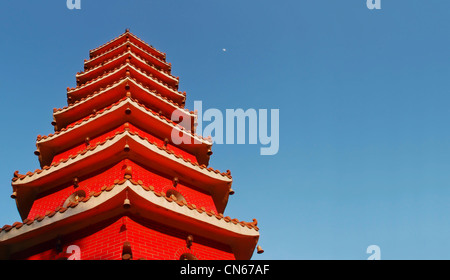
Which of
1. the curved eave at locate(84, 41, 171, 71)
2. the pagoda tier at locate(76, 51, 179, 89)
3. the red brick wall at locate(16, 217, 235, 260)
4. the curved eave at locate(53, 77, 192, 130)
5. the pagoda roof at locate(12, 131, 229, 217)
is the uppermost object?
the curved eave at locate(84, 41, 171, 71)

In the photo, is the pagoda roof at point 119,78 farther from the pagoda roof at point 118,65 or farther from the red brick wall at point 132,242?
the red brick wall at point 132,242

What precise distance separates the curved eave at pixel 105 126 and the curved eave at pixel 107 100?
1612 millimetres

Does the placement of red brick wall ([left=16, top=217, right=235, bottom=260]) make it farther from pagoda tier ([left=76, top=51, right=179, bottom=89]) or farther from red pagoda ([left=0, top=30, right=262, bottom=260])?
pagoda tier ([left=76, top=51, right=179, bottom=89])

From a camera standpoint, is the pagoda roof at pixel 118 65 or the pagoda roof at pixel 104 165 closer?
the pagoda roof at pixel 104 165

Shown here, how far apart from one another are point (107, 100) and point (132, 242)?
8153mm

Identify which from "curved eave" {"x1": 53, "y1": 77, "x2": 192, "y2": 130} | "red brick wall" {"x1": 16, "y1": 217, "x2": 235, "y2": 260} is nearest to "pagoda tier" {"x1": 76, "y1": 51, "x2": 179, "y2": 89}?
"curved eave" {"x1": 53, "y1": 77, "x2": 192, "y2": 130}

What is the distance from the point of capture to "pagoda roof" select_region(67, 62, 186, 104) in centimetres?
1670

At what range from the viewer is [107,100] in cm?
1577

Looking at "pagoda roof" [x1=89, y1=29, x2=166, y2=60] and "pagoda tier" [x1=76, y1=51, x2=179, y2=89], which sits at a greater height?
"pagoda roof" [x1=89, y1=29, x2=166, y2=60]

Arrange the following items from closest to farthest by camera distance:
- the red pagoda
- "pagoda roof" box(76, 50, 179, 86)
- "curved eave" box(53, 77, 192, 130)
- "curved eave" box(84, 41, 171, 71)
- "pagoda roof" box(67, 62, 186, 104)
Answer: the red pagoda → "curved eave" box(53, 77, 192, 130) → "pagoda roof" box(67, 62, 186, 104) → "pagoda roof" box(76, 50, 179, 86) → "curved eave" box(84, 41, 171, 71)

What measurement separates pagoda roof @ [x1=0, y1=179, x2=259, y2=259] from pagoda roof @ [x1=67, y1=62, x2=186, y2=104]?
7965mm

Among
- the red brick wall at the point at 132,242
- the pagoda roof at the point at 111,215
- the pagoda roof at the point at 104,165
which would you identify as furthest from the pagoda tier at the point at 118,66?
the red brick wall at the point at 132,242

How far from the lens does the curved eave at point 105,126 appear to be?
45.0 feet
